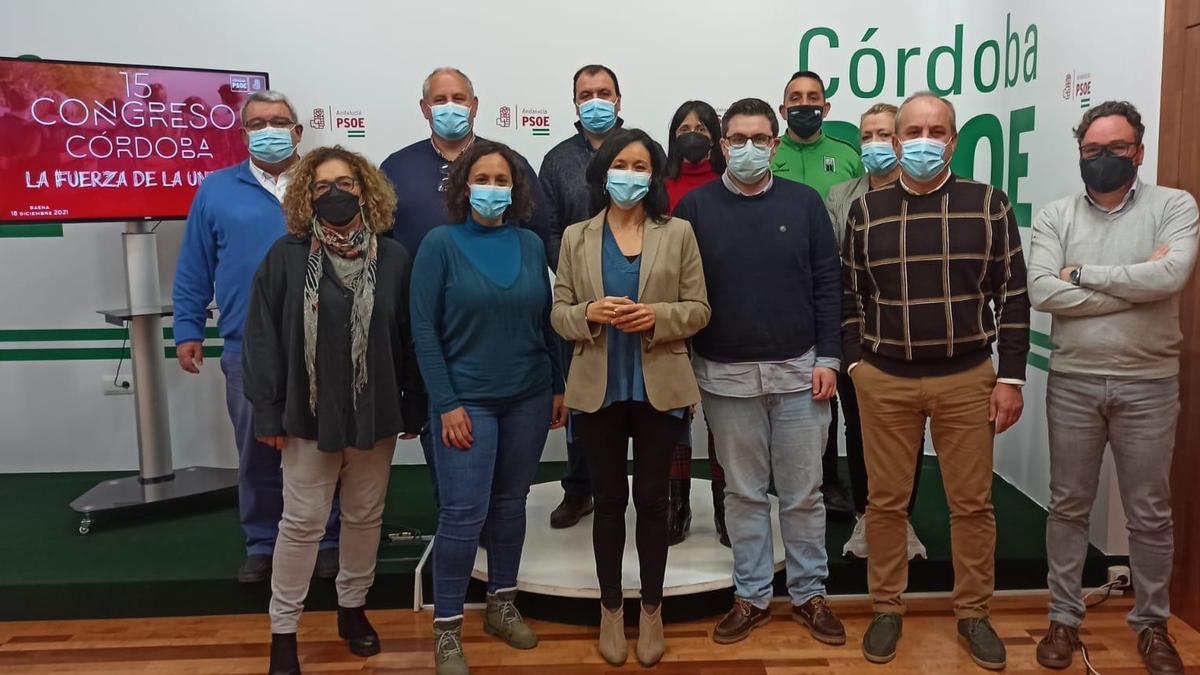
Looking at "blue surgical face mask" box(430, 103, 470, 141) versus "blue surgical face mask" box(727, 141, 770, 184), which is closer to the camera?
"blue surgical face mask" box(727, 141, 770, 184)

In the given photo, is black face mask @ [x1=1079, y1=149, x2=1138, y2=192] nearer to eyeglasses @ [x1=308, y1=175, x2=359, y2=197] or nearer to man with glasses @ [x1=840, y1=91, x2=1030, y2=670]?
man with glasses @ [x1=840, y1=91, x2=1030, y2=670]

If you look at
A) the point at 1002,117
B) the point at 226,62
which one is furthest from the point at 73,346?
the point at 1002,117

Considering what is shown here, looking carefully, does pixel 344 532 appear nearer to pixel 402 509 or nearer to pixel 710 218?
pixel 402 509

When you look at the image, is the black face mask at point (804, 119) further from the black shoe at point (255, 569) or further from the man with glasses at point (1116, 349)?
the black shoe at point (255, 569)

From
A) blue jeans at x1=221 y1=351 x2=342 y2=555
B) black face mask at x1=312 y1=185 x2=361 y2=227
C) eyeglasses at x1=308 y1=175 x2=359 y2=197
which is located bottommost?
blue jeans at x1=221 y1=351 x2=342 y2=555

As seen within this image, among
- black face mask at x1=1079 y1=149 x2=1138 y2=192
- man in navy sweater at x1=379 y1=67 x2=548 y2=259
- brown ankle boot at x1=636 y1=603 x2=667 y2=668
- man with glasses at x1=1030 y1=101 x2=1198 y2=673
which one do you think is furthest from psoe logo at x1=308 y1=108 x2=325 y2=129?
black face mask at x1=1079 y1=149 x2=1138 y2=192

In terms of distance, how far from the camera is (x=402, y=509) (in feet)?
13.0

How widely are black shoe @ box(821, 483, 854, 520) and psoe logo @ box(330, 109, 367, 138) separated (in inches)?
109

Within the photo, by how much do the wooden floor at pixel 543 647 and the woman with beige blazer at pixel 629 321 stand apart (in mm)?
482

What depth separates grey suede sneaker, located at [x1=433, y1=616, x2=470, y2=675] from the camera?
2742 mm

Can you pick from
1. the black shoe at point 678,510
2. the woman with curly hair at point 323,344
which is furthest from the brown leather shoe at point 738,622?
the woman with curly hair at point 323,344

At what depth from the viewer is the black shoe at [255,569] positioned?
10.6ft

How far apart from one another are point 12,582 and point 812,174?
3230 mm

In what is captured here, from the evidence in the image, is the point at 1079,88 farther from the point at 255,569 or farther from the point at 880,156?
the point at 255,569
